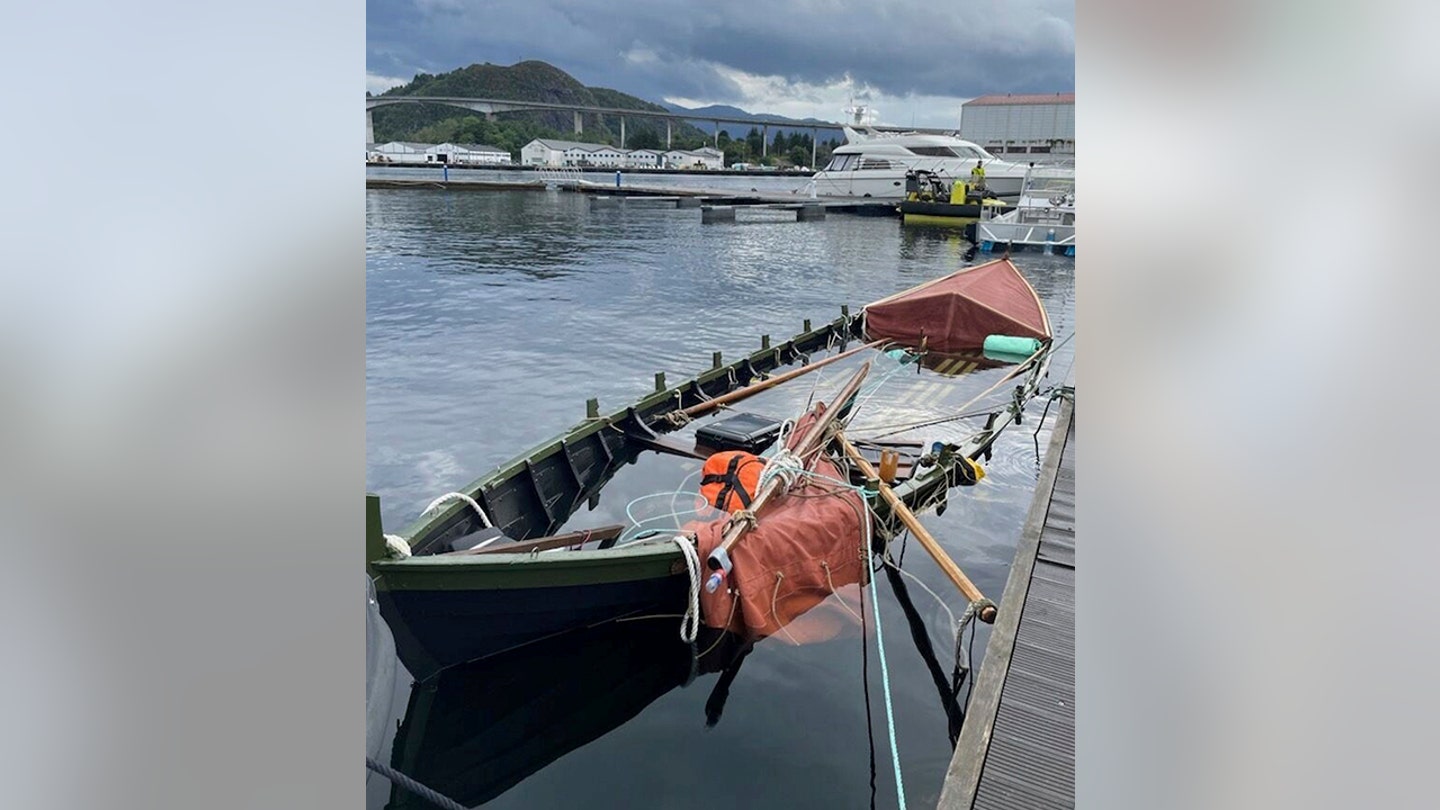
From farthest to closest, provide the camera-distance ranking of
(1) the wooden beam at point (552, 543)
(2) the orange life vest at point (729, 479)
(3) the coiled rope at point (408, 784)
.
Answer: (2) the orange life vest at point (729, 479) → (1) the wooden beam at point (552, 543) → (3) the coiled rope at point (408, 784)

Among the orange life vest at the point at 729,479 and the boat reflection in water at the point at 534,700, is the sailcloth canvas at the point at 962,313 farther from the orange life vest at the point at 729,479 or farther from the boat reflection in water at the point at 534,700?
the boat reflection in water at the point at 534,700

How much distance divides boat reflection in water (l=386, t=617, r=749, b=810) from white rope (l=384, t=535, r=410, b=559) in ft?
5.88

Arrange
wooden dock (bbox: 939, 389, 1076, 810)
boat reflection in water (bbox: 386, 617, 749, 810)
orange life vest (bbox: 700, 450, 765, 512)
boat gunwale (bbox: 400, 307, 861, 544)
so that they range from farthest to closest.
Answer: orange life vest (bbox: 700, 450, 765, 512), boat gunwale (bbox: 400, 307, 861, 544), boat reflection in water (bbox: 386, 617, 749, 810), wooden dock (bbox: 939, 389, 1076, 810)

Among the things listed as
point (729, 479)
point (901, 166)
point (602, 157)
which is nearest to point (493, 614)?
point (729, 479)

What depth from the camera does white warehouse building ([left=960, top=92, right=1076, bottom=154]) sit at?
128250 mm

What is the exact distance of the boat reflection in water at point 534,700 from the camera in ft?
30.4

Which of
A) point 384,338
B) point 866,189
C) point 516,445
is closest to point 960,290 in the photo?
point 516,445

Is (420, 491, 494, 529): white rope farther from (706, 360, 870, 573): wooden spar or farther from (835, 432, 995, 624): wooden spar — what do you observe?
(835, 432, 995, 624): wooden spar

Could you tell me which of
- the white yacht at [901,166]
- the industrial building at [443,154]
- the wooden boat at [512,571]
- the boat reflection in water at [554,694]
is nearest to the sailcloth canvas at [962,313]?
the wooden boat at [512,571]

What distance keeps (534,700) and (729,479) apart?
3673 millimetres

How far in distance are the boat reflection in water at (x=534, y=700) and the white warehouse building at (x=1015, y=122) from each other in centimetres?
12880

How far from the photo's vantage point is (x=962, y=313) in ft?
83.8

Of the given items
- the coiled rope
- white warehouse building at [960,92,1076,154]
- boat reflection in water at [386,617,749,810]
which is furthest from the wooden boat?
white warehouse building at [960,92,1076,154]
